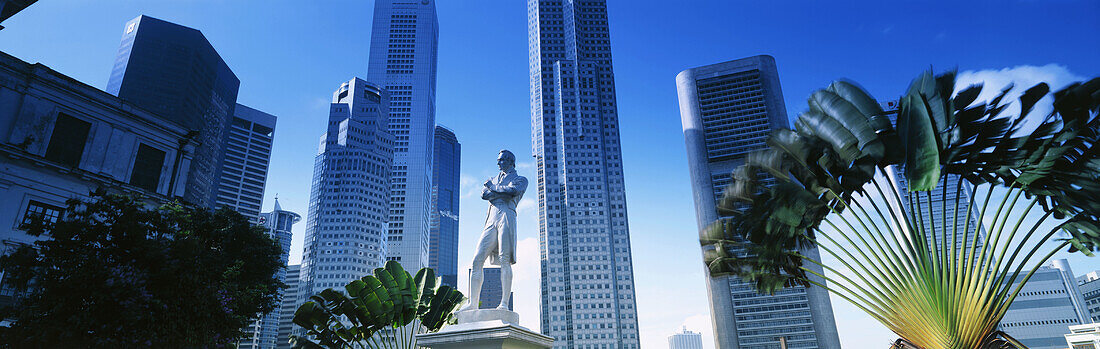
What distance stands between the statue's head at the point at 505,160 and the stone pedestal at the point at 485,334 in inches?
115

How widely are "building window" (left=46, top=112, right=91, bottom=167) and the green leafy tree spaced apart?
43.0 feet

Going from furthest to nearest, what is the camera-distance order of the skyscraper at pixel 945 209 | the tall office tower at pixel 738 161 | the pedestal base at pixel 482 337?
the tall office tower at pixel 738 161, the pedestal base at pixel 482 337, the skyscraper at pixel 945 209

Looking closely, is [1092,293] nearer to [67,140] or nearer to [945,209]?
[945,209]

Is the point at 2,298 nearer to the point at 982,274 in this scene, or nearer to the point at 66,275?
the point at 66,275

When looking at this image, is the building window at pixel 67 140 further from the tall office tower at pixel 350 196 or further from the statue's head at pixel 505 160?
the tall office tower at pixel 350 196

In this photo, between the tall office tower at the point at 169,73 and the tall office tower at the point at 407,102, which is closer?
the tall office tower at the point at 169,73

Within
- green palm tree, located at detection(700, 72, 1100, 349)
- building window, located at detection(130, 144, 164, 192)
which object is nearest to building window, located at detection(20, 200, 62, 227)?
building window, located at detection(130, 144, 164, 192)

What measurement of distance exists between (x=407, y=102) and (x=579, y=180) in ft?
180

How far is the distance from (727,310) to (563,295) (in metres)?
42.6

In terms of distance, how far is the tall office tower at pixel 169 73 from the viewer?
8650cm

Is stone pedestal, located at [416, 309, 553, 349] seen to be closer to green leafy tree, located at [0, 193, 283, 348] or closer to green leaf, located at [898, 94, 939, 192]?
green leafy tree, located at [0, 193, 283, 348]

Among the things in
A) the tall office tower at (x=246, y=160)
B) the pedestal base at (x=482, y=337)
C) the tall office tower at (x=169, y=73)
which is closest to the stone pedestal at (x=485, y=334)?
the pedestal base at (x=482, y=337)

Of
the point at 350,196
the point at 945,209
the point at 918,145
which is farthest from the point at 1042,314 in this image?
the point at 350,196

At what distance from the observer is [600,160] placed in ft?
405
